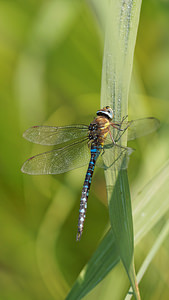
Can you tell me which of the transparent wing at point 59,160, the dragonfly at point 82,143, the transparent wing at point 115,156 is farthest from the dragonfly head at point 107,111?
the transparent wing at point 59,160

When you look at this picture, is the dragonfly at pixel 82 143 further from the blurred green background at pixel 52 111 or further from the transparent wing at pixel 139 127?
the blurred green background at pixel 52 111

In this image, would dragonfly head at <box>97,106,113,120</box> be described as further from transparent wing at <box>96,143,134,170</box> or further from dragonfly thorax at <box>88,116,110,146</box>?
transparent wing at <box>96,143,134,170</box>

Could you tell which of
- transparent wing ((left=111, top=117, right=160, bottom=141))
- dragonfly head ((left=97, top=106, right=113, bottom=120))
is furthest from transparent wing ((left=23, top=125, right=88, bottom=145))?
transparent wing ((left=111, top=117, right=160, bottom=141))

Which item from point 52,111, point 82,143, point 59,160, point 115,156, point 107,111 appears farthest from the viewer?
point 52,111

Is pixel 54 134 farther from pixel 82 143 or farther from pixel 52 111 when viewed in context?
pixel 52 111

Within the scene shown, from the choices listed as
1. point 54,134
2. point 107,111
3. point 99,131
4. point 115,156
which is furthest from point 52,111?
point 115,156

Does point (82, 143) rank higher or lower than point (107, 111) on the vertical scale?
lower

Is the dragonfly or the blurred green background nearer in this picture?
the dragonfly
